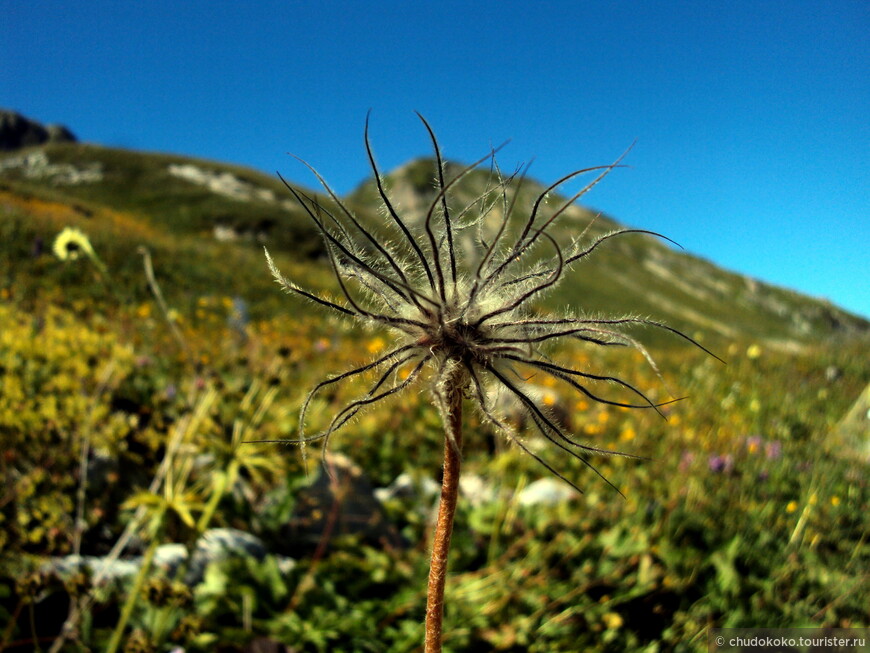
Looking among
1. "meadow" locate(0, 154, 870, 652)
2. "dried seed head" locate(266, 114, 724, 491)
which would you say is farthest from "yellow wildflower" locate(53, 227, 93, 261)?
"dried seed head" locate(266, 114, 724, 491)

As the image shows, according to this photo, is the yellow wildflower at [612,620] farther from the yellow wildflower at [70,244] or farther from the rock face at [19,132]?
the rock face at [19,132]

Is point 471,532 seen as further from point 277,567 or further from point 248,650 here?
point 248,650

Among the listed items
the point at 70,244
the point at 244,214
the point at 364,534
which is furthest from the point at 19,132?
the point at 364,534

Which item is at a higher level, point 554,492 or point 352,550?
point 554,492

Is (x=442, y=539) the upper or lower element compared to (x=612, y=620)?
upper

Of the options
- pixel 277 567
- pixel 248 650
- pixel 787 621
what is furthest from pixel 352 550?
pixel 787 621

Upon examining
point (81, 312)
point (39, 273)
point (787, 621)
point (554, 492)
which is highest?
point (39, 273)

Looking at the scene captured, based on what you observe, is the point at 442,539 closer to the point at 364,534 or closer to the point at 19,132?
the point at 364,534

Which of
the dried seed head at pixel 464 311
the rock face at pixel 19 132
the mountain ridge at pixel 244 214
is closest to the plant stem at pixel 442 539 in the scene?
the dried seed head at pixel 464 311
